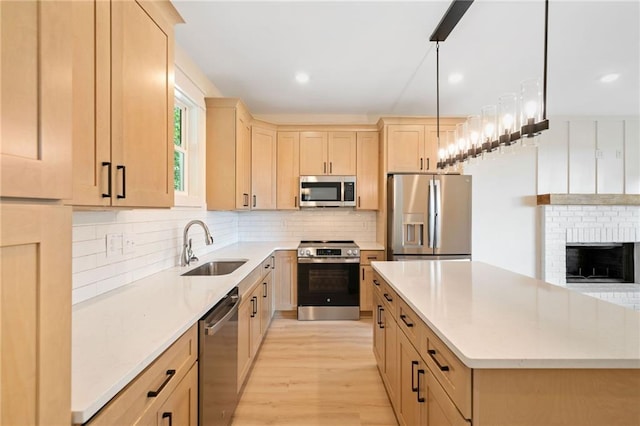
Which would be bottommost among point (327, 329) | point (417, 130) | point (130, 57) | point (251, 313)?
point (327, 329)

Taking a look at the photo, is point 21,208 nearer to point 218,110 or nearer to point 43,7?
point 43,7

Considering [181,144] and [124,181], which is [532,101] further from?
[181,144]

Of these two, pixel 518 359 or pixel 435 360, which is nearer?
pixel 518 359

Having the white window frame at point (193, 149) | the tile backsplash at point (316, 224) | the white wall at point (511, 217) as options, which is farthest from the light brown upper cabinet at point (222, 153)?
the white wall at point (511, 217)

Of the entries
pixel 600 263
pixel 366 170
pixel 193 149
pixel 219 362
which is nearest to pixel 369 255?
pixel 366 170

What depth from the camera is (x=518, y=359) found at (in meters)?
0.97

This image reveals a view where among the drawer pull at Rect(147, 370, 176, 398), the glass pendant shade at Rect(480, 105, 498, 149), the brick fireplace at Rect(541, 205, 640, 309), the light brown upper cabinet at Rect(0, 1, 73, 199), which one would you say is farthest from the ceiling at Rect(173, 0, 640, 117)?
the drawer pull at Rect(147, 370, 176, 398)

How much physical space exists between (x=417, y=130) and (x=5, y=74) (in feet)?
13.2

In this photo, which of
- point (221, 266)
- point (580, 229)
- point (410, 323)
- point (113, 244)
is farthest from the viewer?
point (580, 229)

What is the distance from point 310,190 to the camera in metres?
4.24

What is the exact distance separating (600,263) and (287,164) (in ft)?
15.7

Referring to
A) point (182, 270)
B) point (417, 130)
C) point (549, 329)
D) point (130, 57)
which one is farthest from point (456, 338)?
point (417, 130)

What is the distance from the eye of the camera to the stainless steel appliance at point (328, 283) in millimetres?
3920

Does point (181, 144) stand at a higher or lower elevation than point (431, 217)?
higher
